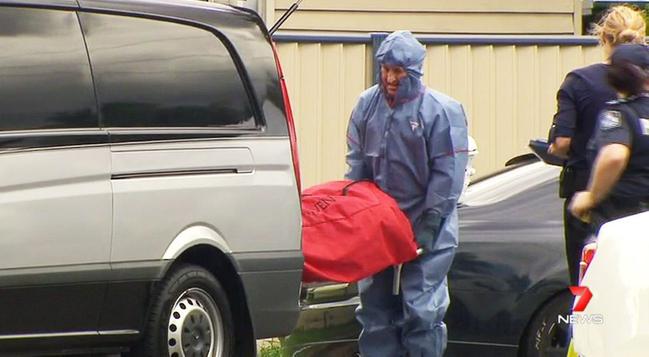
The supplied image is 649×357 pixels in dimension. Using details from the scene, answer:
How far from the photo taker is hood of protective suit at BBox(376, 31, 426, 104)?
8.66 metres

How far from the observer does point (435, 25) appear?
16.8 m

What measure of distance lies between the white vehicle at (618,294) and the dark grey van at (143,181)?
232cm

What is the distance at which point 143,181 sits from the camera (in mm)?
7746

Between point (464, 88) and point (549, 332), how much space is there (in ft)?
14.2

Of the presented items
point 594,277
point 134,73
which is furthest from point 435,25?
point 594,277

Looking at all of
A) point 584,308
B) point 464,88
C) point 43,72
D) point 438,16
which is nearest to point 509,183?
point 43,72

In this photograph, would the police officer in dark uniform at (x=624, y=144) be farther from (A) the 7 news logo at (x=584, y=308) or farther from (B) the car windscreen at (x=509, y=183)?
(B) the car windscreen at (x=509, y=183)

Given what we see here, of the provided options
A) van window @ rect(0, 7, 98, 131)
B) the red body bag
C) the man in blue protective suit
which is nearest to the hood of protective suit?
the man in blue protective suit

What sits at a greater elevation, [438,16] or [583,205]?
[438,16]

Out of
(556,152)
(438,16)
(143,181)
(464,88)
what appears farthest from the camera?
(438,16)

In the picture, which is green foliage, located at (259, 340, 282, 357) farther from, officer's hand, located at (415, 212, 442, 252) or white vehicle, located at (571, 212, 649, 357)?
white vehicle, located at (571, 212, 649, 357)

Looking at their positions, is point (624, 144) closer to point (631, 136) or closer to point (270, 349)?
point (631, 136)

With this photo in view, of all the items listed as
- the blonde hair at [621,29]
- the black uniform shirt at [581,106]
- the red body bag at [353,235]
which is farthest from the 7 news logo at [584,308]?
the red body bag at [353,235]

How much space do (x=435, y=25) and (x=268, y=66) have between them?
8277mm
